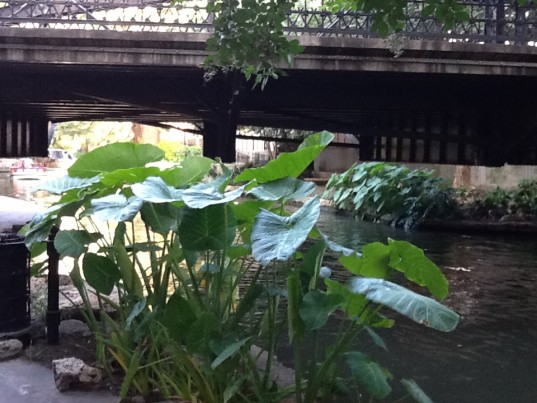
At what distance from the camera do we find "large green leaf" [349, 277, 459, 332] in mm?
2967

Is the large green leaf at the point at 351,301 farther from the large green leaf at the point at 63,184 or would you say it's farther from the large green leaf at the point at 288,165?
the large green leaf at the point at 63,184

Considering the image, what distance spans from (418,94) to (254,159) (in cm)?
2475

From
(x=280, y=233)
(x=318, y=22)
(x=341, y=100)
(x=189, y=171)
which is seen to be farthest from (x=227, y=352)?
(x=341, y=100)

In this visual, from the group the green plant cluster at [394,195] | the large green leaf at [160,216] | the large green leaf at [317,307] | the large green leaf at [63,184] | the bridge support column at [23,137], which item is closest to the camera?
the large green leaf at [317,307]

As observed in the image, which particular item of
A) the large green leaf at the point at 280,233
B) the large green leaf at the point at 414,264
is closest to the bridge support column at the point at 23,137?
the large green leaf at the point at 280,233

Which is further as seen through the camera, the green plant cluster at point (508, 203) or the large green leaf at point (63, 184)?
the green plant cluster at point (508, 203)

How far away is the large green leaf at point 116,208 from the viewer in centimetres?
339

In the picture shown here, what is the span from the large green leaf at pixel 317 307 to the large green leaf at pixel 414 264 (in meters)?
0.41

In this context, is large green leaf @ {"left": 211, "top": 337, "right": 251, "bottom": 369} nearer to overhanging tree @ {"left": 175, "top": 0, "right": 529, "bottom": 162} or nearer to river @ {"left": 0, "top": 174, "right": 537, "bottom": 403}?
overhanging tree @ {"left": 175, "top": 0, "right": 529, "bottom": 162}

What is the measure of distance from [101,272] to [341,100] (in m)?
9.94

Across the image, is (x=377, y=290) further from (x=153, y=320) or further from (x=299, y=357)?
(x=153, y=320)


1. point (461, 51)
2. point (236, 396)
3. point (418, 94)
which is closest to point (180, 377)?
point (236, 396)

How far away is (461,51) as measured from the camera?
10.9 m

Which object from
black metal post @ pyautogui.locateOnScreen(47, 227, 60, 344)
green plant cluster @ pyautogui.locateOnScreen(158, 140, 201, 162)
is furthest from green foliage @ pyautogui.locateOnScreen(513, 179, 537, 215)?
green plant cluster @ pyautogui.locateOnScreen(158, 140, 201, 162)
